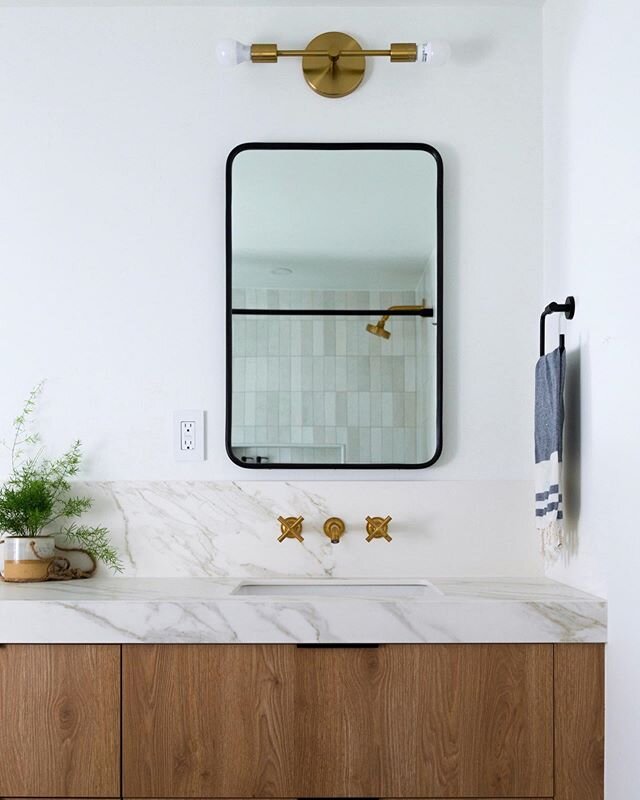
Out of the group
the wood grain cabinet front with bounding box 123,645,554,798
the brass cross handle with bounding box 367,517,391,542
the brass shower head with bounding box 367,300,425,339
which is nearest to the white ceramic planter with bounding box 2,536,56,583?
the wood grain cabinet front with bounding box 123,645,554,798

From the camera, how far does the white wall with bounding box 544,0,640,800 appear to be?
1.82m

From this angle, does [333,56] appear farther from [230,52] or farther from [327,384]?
[327,384]

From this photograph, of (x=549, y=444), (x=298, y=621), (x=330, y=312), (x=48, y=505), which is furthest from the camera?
(x=330, y=312)

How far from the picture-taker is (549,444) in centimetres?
222

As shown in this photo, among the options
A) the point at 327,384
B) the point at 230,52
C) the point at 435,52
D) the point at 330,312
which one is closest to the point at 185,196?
the point at 230,52

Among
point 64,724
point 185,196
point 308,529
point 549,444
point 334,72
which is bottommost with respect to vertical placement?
point 64,724

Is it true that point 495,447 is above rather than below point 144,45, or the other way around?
below

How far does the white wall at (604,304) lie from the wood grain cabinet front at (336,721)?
21 centimetres

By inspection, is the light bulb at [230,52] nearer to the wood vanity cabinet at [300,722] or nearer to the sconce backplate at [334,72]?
the sconce backplate at [334,72]

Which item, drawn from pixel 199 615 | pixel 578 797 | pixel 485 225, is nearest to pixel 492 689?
pixel 578 797

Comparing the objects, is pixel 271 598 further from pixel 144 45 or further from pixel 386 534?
pixel 144 45

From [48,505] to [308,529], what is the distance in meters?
0.66

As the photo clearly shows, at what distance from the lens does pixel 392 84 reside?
2.54m

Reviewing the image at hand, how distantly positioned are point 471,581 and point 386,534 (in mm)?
244
